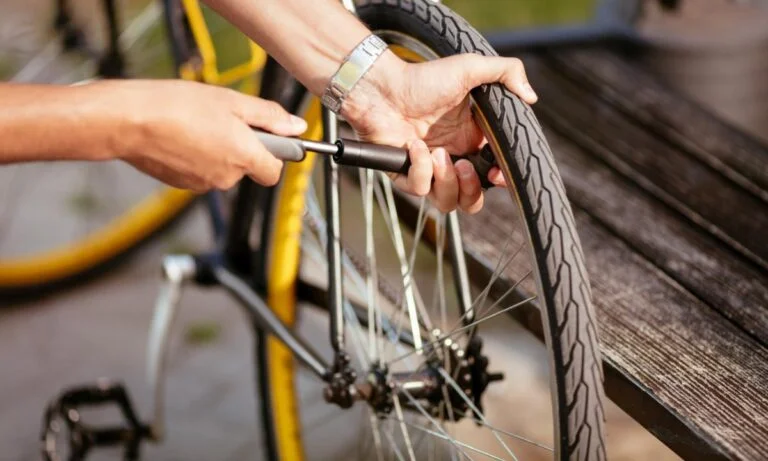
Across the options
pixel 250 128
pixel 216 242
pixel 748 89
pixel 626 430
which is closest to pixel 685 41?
pixel 748 89

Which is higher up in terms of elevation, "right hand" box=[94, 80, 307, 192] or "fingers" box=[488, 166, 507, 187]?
"right hand" box=[94, 80, 307, 192]

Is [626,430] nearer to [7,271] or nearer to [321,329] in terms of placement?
[321,329]

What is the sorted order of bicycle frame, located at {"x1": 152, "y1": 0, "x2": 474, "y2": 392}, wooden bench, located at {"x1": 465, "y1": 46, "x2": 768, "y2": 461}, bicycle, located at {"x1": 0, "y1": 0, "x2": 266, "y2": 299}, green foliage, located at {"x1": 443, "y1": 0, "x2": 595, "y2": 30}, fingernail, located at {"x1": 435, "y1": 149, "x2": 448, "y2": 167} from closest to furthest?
fingernail, located at {"x1": 435, "y1": 149, "x2": 448, "y2": 167} → wooden bench, located at {"x1": 465, "y1": 46, "x2": 768, "y2": 461} → bicycle frame, located at {"x1": 152, "y1": 0, "x2": 474, "y2": 392} → bicycle, located at {"x1": 0, "y1": 0, "x2": 266, "y2": 299} → green foliage, located at {"x1": 443, "y1": 0, "x2": 595, "y2": 30}

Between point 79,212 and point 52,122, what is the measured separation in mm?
2365

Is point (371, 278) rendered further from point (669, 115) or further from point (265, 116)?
point (669, 115)

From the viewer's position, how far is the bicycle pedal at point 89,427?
2.30 m

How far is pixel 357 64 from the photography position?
1567mm

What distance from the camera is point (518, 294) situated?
1.82 m

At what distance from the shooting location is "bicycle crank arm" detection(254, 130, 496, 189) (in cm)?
143

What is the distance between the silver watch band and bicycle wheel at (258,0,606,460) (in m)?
0.06

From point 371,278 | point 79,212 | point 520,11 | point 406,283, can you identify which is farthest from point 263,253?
point 520,11

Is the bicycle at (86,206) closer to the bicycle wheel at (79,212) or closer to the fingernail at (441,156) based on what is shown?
the bicycle wheel at (79,212)

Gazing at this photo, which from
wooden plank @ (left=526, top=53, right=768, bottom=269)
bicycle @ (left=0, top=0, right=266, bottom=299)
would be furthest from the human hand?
bicycle @ (left=0, top=0, right=266, bottom=299)

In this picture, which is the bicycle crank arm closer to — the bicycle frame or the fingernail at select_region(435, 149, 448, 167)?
the fingernail at select_region(435, 149, 448, 167)
